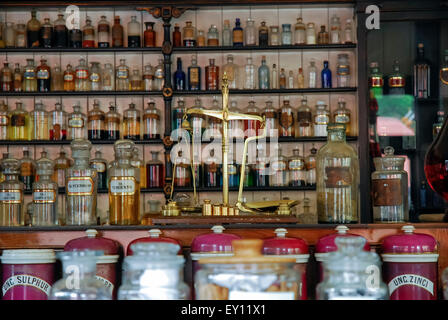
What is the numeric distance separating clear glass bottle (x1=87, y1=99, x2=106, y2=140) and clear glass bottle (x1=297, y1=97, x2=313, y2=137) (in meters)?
1.26

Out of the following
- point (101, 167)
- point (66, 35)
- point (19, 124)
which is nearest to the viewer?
point (101, 167)

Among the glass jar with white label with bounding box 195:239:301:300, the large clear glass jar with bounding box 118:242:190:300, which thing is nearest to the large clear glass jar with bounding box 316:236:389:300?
the glass jar with white label with bounding box 195:239:301:300

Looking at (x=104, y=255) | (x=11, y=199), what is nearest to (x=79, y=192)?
(x=11, y=199)

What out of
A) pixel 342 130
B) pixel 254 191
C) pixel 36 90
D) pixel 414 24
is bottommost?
pixel 254 191

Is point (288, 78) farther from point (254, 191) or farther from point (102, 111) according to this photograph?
point (102, 111)

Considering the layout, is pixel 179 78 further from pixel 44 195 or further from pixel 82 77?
pixel 44 195

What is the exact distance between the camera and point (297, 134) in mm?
4414

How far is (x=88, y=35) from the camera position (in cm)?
446

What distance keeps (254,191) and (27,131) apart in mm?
1505

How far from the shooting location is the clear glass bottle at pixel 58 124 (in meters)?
4.38

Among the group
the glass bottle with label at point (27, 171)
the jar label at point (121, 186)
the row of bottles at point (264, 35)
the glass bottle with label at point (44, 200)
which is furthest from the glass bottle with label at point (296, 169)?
the glass bottle with label at point (44, 200)

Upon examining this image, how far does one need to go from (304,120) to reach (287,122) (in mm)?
109

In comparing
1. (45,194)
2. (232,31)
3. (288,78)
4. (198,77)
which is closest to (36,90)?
(198,77)

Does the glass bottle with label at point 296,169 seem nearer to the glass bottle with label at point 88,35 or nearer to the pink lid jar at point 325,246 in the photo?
the glass bottle with label at point 88,35
